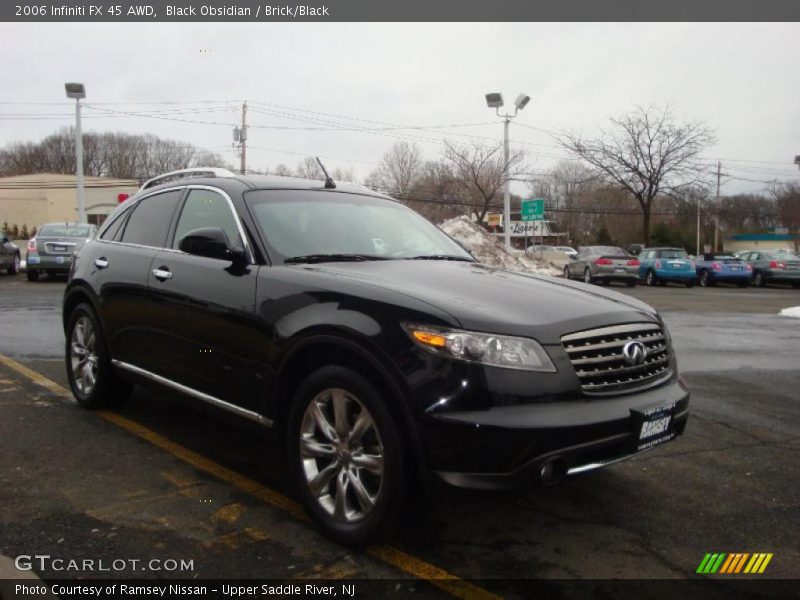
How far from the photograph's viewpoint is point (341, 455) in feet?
10.2

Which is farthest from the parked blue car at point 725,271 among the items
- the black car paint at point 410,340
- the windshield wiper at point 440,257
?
the black car paint at point 410,340

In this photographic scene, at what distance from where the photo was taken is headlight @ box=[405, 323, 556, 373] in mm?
2756

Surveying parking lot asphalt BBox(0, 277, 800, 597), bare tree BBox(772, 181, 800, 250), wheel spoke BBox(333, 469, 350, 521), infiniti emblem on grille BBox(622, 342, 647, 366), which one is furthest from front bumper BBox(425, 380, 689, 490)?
bare tree BBox(772, 181, 800, 250)

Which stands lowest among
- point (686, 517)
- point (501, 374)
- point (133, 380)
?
point (686, 517)

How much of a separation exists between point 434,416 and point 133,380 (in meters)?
2.78

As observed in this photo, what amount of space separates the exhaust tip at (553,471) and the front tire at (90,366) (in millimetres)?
3513

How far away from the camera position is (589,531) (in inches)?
130

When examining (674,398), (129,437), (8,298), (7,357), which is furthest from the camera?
(8,298)

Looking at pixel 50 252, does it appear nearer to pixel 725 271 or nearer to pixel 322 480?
pixel 322 480

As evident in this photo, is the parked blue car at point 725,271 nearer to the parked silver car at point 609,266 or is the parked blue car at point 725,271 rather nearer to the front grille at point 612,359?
the parked silver car at point 609,266

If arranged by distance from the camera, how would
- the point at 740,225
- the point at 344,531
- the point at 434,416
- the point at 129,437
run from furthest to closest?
the point at 740,225, the point at 129,437, the point at 344,531, the point at 434,416

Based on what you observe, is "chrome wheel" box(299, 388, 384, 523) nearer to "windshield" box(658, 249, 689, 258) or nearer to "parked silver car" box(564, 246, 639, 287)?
"parked silver car" box(564, 246, 639, 287)

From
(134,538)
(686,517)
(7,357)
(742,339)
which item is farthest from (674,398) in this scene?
(742,339)

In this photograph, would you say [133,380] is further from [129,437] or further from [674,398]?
[674,398]
